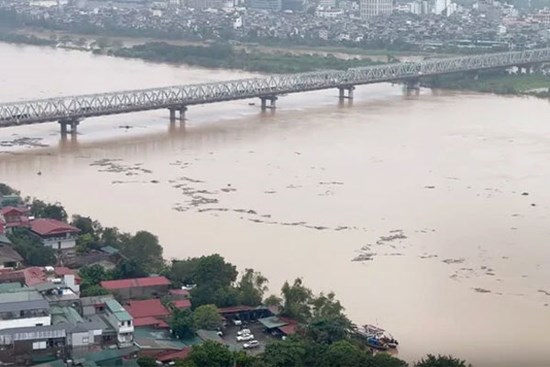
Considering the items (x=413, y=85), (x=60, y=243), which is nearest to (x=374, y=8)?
(x=413, y=85)

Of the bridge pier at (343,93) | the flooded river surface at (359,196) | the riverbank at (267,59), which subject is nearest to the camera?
the flooded river surface at (359,196)

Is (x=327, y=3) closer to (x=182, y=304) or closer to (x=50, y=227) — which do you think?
(x=50, y=227)

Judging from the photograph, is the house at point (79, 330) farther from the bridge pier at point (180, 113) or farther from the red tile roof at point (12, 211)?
the bridge pier at point (180, 113)

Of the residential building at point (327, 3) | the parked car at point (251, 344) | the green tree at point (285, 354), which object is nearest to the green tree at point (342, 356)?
the green tree at point (285, 354)

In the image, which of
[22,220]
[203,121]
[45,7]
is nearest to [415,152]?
[203,121]

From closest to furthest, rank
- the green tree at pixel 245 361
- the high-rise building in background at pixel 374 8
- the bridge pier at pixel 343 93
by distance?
the green tree at pixel 245 361 → the bridge pier at pixel 343 93 → the high-rise building in background at pixel 374 8

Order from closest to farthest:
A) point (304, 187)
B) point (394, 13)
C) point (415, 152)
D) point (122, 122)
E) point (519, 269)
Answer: point (519, 269), point (304, 187), point (415, 152), point (122, 122), point (394, 13)

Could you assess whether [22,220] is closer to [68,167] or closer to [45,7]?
[68,167]
